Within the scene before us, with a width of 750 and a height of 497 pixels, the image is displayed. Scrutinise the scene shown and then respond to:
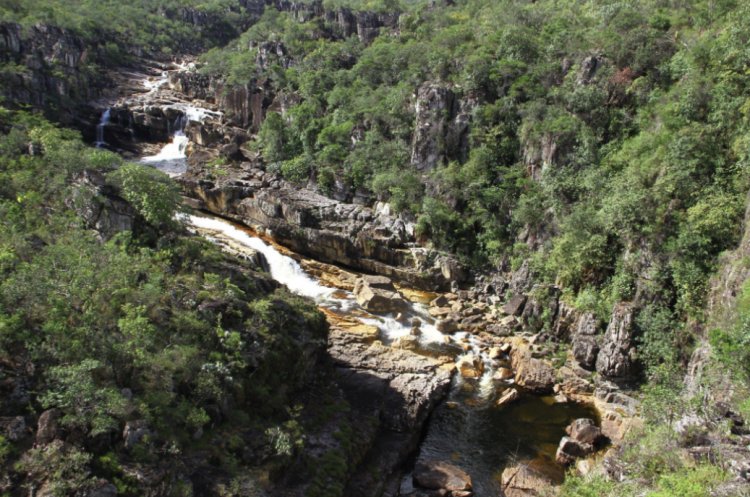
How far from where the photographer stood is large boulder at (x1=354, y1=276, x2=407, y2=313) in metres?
33.0

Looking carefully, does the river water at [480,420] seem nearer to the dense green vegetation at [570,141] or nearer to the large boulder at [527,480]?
the large boulder at [527,480]

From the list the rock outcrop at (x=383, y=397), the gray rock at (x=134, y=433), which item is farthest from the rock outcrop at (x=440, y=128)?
the gray rock at (x=134, y=433)

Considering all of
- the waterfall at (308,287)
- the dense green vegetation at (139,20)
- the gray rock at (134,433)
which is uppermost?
the dense green vegetation at (139,20)

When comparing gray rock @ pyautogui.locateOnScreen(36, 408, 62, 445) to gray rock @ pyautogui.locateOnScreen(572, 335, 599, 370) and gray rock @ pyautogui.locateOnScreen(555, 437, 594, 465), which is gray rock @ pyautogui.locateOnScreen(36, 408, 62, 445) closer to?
gray rock @ pyautogui.locateOnScreen(555, 437, 594, 465)

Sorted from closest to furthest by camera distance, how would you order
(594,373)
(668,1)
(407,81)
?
1. (594,373)
2. (668,1)
3. (407,81)

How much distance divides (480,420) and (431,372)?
353 cm

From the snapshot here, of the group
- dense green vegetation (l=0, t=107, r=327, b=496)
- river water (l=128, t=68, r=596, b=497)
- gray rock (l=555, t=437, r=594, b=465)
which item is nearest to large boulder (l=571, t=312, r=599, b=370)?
river water (l=128, t=68, r=596, b=497)

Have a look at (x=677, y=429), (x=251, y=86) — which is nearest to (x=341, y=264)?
(x=677, y=429)

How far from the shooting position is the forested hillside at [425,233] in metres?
16.6

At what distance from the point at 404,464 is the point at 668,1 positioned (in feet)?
145

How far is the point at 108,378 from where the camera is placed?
55.0 ft

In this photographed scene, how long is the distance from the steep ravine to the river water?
52 millimetres

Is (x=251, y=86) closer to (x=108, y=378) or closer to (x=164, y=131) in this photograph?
(x=164, y=131)

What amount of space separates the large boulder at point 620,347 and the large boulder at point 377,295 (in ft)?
41.0
